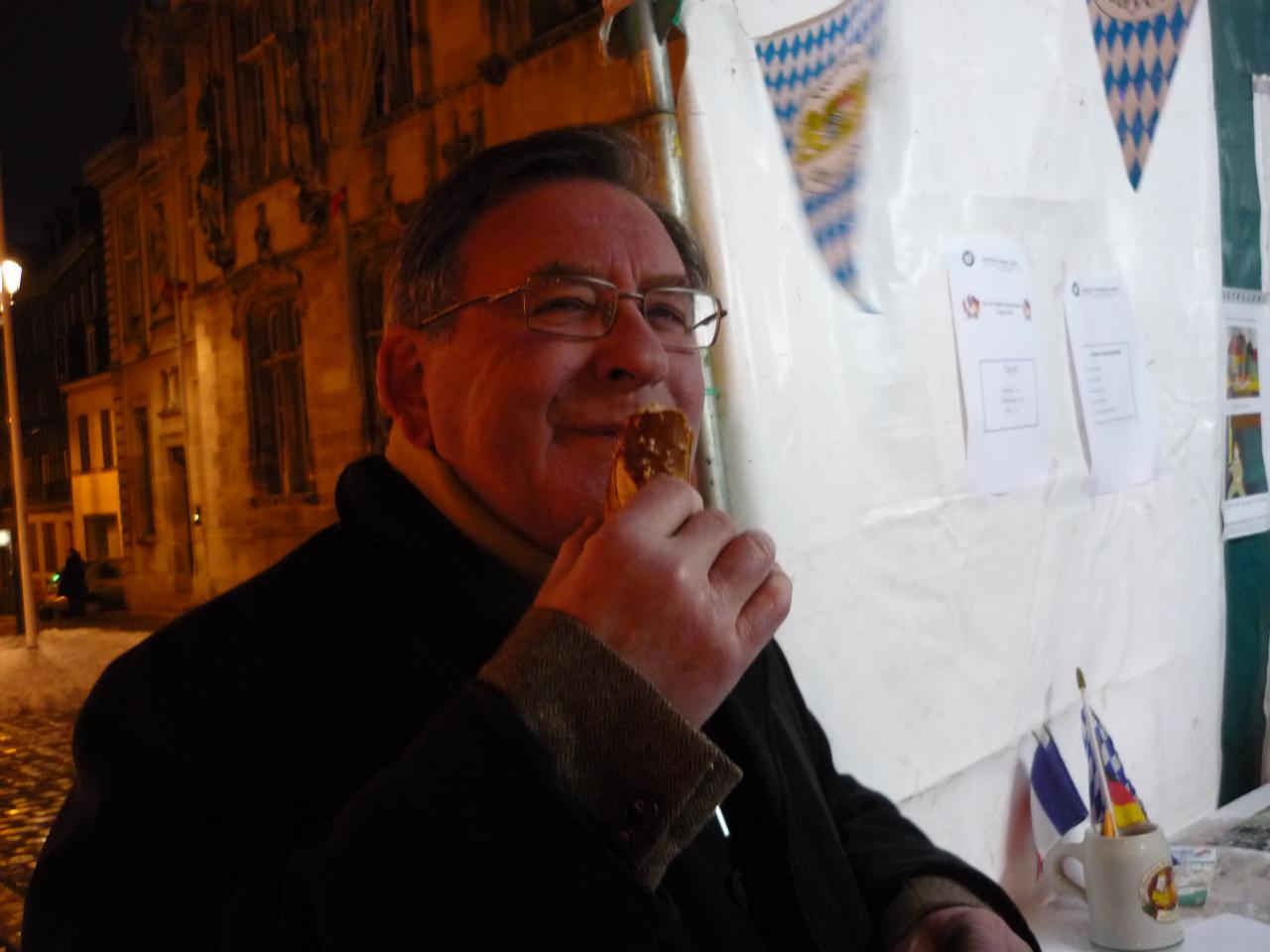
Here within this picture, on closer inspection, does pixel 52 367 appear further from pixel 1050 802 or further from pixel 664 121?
pixel 1050 802

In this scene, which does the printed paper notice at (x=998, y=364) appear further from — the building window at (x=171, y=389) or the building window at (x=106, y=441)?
the building window at (x=171, y=389)

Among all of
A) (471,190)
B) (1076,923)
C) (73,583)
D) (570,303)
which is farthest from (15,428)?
(1076,923)

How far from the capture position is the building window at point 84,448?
3.07m

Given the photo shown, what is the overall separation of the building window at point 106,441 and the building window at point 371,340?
81 centimetres

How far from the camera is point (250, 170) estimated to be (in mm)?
3381

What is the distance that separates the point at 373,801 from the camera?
76 centimetres

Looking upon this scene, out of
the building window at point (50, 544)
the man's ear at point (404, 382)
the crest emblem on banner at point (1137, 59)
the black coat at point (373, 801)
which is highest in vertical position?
the crest emblem on banner at point (1137, 59)

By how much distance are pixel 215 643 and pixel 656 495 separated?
54 cm

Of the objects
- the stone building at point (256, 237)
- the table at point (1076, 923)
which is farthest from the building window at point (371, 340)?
the table at point (1076, 923)

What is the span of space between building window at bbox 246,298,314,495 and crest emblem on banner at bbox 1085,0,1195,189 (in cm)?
277

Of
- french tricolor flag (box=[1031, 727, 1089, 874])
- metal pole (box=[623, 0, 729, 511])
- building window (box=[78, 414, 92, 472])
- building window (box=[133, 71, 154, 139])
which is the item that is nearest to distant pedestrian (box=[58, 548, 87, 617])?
building window (box=[78, 414, 92, 472])

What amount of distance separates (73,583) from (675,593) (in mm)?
2961

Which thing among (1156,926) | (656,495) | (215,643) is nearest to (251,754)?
(215,643)

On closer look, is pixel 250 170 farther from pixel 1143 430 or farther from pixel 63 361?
pixel 1143 430
